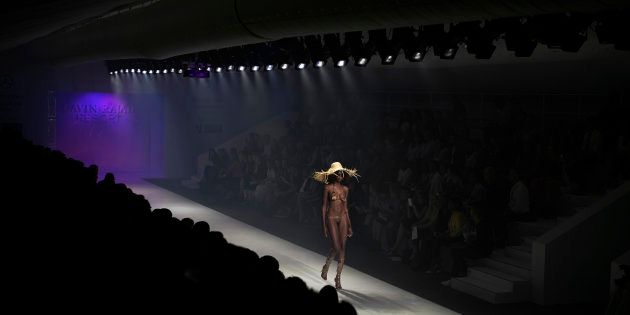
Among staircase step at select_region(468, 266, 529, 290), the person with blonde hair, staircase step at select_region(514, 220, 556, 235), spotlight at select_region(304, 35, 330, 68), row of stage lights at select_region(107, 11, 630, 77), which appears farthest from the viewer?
spotlight at select_region(304, 35, 330, 68)

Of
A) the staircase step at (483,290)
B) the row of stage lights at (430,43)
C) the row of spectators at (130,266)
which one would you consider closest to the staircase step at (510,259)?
the staircase step at (483,290)

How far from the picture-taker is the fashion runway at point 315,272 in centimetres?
1012

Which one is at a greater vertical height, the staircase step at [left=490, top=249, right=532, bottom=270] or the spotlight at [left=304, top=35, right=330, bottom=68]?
the spotlight at [left=304, top=35, right=330, bottom=68]

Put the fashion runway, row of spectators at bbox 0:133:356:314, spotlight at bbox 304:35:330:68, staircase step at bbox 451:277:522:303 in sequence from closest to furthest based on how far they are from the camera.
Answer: row of spectators at bbox 0:133:356:314 → the fashion runway → staircase step at bbox 451:277:522:303 → spotlight at bbox 304:35:330:68

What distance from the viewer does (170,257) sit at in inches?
197

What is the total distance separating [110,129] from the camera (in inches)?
1022

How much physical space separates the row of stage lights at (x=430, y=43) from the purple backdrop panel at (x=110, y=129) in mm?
8307

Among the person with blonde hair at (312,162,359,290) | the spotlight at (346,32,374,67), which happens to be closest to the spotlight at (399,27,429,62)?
the spotlight at (346,32,374,67)

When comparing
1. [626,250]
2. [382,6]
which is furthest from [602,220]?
[382,6]

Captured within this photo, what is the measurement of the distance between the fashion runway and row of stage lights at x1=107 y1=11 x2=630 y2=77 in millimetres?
2769

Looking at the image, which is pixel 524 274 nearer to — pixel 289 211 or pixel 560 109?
pixel 560 109

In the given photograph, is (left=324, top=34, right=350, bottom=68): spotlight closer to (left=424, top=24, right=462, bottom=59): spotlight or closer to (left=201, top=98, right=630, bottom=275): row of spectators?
(left=424, top=24, right=462, bottom=59): spotlight

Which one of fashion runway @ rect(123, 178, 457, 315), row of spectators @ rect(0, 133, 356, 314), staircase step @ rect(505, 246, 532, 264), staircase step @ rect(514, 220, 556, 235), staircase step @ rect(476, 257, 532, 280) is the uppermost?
row of spectators @ rect(0, 133, 356, 314)

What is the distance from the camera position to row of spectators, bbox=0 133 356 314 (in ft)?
13.5
